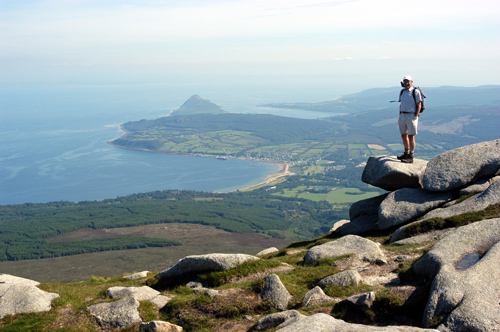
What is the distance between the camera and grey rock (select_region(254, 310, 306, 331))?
10.4 meters

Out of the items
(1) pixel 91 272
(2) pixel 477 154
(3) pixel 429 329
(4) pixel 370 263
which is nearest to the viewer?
(3) pixel 429 329

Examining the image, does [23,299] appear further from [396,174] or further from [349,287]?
[396,174]

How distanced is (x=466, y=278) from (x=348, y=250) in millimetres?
6681

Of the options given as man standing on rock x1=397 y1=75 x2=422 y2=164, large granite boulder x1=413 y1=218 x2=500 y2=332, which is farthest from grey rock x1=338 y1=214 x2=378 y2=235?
large granite boulder x1=413 y1=218 x2=500 y2=332

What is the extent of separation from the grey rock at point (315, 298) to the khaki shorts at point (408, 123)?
13.1m

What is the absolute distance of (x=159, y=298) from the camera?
47.5 feet

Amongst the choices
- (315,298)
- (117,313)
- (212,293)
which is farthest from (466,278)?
(117,313)

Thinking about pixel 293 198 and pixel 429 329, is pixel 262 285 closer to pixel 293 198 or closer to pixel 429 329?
pixel 429 329

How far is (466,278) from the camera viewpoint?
1034 cm

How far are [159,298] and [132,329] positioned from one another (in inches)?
76.7

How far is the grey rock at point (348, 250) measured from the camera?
16.1 meters

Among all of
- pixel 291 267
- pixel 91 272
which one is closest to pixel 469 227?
pixel 291 267

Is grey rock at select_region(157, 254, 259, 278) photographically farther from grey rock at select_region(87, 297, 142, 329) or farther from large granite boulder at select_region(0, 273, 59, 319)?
large granite boulder at select_region(0, 273, 59, 319)

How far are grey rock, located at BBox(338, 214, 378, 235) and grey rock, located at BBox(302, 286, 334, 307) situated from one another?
1077cm
